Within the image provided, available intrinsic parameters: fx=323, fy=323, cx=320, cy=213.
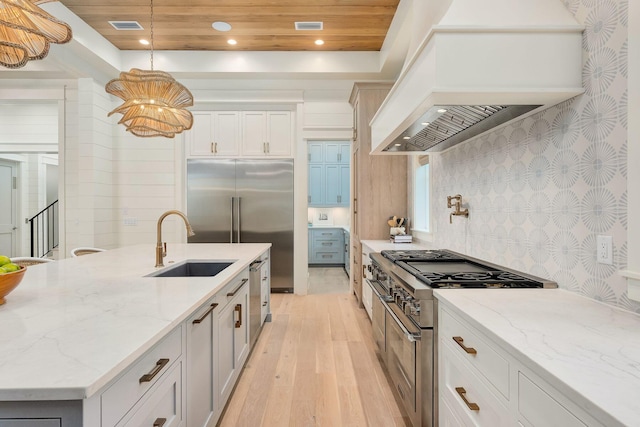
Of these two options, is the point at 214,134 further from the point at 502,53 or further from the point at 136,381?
the point at 136,381

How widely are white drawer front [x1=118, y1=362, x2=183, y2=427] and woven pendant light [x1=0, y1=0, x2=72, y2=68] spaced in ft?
4.95

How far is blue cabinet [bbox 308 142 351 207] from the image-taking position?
266 inches

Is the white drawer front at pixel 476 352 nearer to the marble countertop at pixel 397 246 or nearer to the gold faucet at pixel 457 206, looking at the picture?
the gold faucet at pixel 457 206

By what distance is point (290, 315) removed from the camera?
3834mm

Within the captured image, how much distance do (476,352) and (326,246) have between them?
18.6ft

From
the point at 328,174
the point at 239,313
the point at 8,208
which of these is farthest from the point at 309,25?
the point at 8,208

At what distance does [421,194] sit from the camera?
3.69 meters

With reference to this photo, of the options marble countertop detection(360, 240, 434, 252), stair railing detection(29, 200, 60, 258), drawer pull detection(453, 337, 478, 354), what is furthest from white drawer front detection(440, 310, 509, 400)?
stair railing detection(29, 200, 60, 258)

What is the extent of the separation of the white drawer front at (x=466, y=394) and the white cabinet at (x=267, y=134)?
3.82m

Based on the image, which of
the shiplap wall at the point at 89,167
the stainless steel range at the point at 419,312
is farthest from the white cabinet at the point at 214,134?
the stainless steel range at the point at 419,312

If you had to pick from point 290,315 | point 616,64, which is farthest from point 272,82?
point 616,64

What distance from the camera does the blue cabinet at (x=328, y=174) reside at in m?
6.76

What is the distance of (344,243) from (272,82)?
349cm

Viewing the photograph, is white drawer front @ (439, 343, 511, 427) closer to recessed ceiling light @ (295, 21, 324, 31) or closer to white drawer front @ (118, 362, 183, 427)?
white drawer front @ (118, 362, 183, 427)
